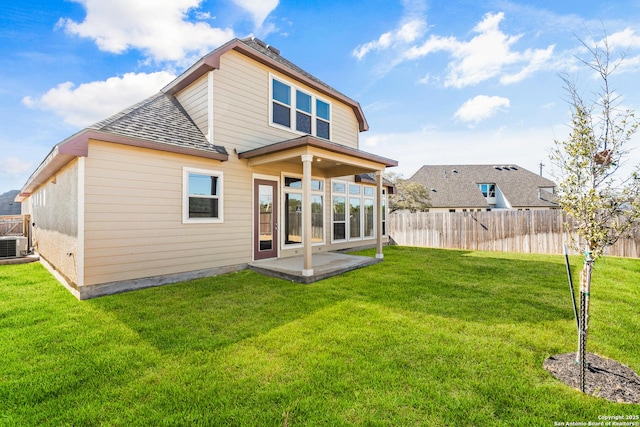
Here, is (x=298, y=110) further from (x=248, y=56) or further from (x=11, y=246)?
(x=11, y=246)

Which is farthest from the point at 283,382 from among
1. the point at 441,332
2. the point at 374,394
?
the point at 441,332

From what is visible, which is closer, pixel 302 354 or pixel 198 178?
pixel 302 354

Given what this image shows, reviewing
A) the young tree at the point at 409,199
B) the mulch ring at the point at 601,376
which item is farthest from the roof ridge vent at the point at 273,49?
the young tree at the point at 409,199

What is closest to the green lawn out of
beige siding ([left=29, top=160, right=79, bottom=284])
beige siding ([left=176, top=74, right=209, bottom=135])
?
beige siding ([left=29, top=160, right=79, bottom=284])

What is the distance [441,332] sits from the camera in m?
3.45

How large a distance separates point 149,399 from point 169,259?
4.19 meters

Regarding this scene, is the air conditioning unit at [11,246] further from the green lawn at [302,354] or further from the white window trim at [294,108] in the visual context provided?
the white window trim at [294,108]

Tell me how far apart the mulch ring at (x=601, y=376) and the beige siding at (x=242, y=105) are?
7157 millimetres

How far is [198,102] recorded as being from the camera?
7023mm

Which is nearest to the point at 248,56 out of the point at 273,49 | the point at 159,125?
the point at 273,49

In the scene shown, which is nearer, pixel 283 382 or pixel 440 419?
pixel 440 419

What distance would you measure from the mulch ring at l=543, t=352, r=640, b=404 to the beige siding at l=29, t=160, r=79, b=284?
24.0 ft

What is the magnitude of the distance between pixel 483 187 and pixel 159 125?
99.9ft

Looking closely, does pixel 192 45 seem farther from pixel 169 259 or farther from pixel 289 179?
pixel 169 259
